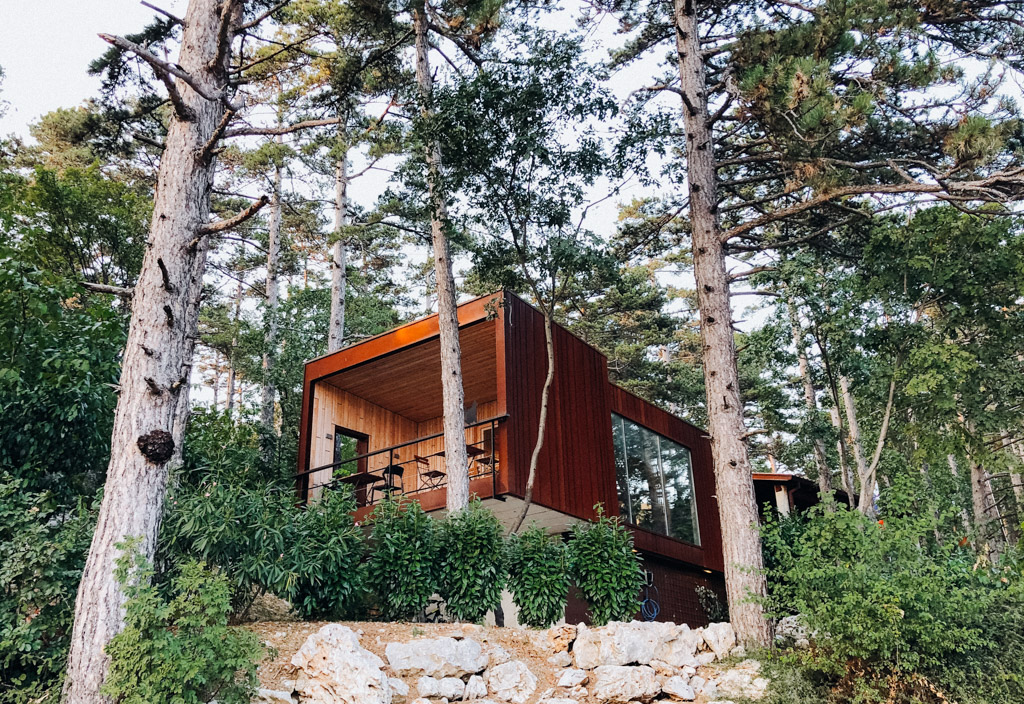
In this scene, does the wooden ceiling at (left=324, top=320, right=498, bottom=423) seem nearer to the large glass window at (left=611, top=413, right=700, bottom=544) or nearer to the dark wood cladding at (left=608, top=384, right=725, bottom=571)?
the dark wood cladding at (left=608, top=384, right=725, bottom=571)

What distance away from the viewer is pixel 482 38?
1063 cm

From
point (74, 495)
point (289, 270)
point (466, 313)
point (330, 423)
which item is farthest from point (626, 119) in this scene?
point (289, 270)

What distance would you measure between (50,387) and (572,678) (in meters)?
5.25

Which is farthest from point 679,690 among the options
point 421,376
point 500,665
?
point 421,376

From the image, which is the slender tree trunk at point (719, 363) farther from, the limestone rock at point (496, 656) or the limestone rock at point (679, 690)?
the limestone rock at point (496, 656)

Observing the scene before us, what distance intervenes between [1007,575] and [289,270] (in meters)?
20.4

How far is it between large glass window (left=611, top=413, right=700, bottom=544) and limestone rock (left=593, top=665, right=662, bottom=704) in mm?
5325

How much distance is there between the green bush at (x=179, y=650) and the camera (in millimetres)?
3939

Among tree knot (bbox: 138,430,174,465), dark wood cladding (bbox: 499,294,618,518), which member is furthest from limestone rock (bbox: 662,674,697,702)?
tree knot (bbox: 138,430,174,465)

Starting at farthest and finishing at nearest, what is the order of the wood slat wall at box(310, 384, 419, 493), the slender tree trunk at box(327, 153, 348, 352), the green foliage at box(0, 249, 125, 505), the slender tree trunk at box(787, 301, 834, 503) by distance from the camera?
the slender tree trunk at box(327, 153, 348, 352) → the slender tree trunk at box(787, 301, 834, 503) → the wood slat wall at box(310, 384, 419, 493) → the green foliage at box(0, 249, 125, 505)

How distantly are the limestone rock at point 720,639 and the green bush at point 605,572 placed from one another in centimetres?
81

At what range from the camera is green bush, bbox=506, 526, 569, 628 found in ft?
23.3

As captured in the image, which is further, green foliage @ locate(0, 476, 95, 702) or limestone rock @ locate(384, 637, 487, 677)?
limestone rock @ locate(384, 637, 487, 677)

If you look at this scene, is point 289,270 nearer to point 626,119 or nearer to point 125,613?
point 626,119
